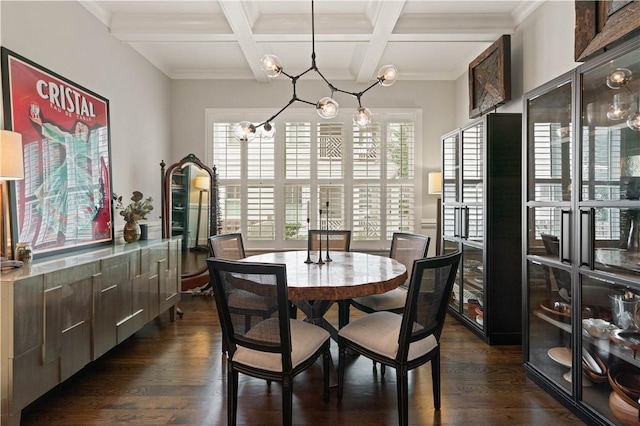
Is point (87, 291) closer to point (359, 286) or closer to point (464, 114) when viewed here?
point (359, 286)

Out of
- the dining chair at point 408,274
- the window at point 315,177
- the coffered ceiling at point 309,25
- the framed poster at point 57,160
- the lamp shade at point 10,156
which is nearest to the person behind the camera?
the lamp shade at point 10,156

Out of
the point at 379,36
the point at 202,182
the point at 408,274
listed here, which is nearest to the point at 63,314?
the point at 408,274

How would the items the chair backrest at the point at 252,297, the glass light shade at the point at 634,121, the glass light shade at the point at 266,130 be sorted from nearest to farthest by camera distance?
1. the chair backrest at the point at 252,297
2. the glass light shade at the point at 634,121
3. the glass light shade at the point at 266,130

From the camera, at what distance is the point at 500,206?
2816mm

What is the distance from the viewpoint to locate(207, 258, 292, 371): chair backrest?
4.97ft

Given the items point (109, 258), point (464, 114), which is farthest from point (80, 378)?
point (464, 114)

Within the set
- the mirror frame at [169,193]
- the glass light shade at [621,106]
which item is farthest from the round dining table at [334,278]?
the mirror frame at [169,193]

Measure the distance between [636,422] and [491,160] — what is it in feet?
6.18

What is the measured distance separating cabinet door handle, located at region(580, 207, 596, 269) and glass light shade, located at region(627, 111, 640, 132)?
1.39ft

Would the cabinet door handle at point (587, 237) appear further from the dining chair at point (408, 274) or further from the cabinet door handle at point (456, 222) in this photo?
the cabinet door handle at point (456, 222)

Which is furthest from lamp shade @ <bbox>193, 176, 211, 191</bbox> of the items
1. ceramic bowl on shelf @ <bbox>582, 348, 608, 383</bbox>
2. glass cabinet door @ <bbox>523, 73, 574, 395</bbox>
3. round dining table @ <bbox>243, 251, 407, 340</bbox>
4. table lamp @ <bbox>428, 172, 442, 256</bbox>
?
ceramic bowl on shelf @ <bbox>582, 348, 608, 383</bbox>

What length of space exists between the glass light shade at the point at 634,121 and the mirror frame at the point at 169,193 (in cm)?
383

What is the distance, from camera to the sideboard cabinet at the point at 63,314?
1622 millimetres

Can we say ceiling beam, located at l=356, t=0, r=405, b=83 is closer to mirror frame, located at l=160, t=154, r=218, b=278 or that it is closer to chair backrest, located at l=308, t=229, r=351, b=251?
chair backrest, located at l=308, t=229, r=351, b=251
